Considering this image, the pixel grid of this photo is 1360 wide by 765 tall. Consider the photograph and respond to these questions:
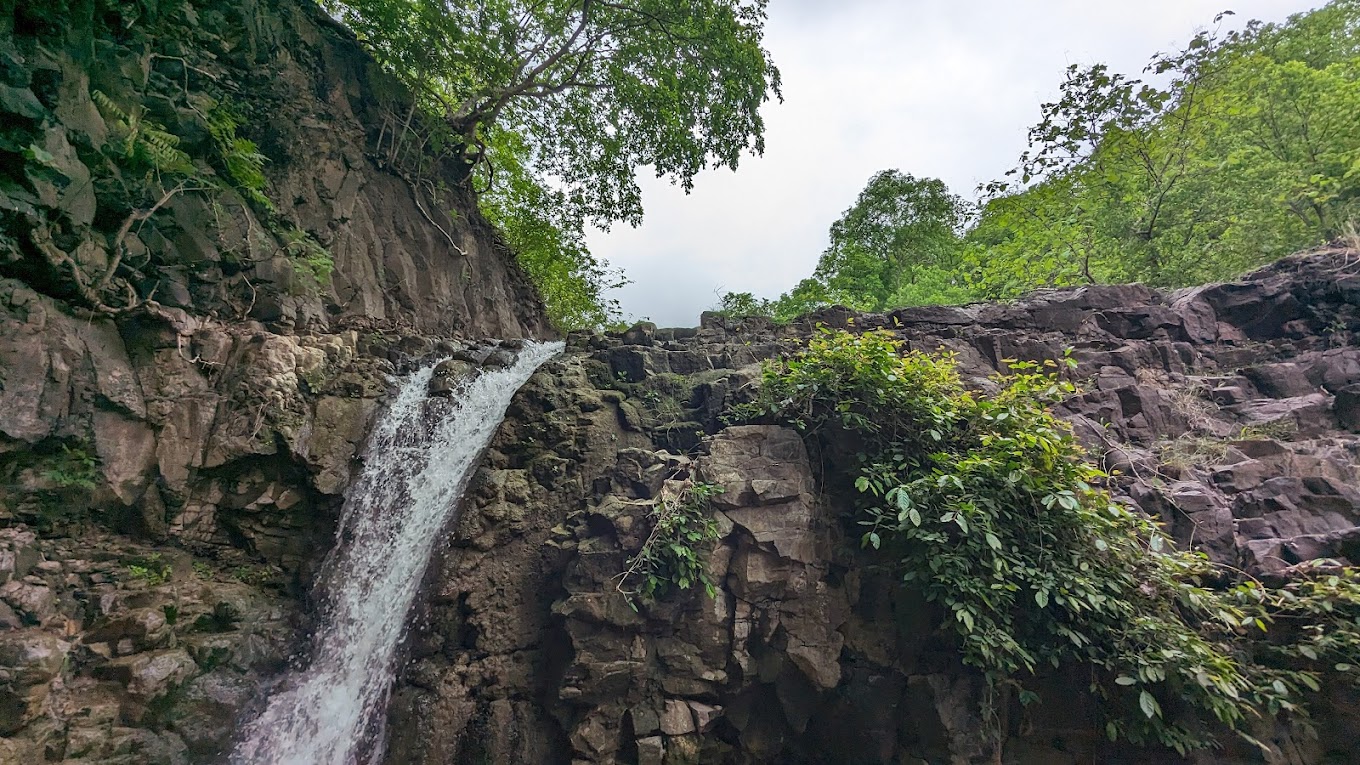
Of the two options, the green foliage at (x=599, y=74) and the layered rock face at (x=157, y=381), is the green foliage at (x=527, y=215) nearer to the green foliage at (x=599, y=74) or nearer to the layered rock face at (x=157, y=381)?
the green foliage at (x=599, y=74)

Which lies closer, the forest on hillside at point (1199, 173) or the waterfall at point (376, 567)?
the waterfall at point (376, 567)

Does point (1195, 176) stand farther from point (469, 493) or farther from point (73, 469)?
point (73, 469)

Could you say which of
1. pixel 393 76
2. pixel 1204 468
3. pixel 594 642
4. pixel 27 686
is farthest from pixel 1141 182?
pixel 27 686

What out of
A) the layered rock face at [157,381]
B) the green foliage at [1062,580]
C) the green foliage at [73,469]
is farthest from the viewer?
the green foliage at [73,469]

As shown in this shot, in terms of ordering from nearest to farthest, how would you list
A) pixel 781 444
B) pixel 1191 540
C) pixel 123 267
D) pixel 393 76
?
pixel 1191 540
pixel 123 267
pixel 781 444
pixel 393 76

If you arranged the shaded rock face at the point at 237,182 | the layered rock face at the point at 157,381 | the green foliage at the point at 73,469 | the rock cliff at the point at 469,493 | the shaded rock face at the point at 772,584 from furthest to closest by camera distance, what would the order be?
the shaded rock face at the point at 772,584, the shaded rock face at the point at 237,182, the green foliage at the point at 73,469, the rock cliff at the point at 469,493, the layered rock face at the point at 157,381

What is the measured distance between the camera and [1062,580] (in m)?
4.79

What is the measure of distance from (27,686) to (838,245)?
781 inches

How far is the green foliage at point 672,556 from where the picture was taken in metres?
5.40

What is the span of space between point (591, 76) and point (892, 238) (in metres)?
11.6

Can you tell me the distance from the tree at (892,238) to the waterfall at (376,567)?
13.7 metres

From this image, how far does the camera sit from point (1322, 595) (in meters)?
4.42

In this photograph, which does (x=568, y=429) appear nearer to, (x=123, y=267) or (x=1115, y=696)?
(x=123, y=267)

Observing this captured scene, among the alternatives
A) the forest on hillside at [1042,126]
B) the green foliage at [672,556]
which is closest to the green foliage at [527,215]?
the forest on hillside at [1042,126]
